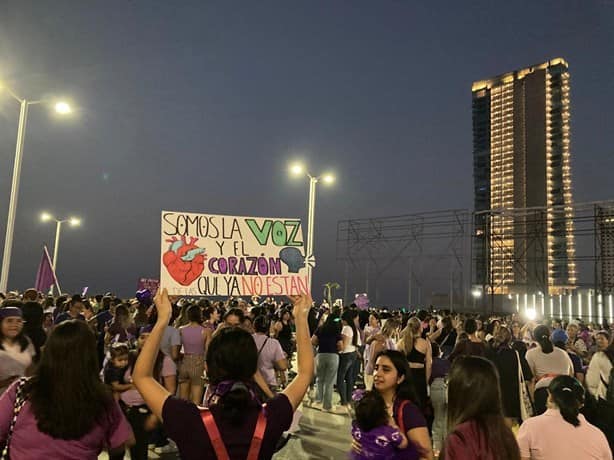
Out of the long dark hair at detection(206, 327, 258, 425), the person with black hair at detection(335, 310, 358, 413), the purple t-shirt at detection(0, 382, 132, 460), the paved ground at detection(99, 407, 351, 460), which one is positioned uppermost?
the long dark hair at detection(206, 327, 258, 425)

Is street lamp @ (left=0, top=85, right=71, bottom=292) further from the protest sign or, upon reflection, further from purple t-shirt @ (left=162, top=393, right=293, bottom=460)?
purple t-shirt @ (left=162, top=393, right=293, bottom=460)

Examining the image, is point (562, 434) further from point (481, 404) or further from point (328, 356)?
point (328, 356)

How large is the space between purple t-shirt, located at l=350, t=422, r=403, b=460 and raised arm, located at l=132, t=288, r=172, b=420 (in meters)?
1.54

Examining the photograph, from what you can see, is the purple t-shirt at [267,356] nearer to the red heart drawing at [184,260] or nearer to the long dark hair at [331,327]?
the red heart drawing at [184,260]

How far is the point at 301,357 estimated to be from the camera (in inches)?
109

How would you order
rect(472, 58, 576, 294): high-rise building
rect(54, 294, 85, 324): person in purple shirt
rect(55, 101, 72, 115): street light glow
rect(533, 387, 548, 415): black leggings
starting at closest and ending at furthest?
1. rect(533, 387, 548, 415): black leggings
2. rect(54, 294, 85, 324): person in purple shirt
3. rect(55, 101, 72, 115): street light glow
4. rect(472, 58, 576, 294): high-rise building

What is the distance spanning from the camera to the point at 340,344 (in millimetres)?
10125

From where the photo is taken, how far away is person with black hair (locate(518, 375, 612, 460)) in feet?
10.9

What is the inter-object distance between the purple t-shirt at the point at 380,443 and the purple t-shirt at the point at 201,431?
124 cm

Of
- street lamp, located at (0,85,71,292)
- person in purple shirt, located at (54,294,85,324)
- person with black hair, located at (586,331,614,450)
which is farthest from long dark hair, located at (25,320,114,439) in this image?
street lamp, located at (0,85,71,292)

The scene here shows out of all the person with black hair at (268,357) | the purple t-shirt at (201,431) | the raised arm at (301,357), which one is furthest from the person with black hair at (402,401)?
the person with black hair at (268,357)

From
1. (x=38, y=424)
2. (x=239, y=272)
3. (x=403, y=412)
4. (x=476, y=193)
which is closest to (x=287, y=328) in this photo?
(x=239, y=272)

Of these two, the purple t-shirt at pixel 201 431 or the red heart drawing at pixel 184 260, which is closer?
the purple t-shirt at pixel 201 431

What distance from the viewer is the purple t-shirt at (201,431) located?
2.19 m
